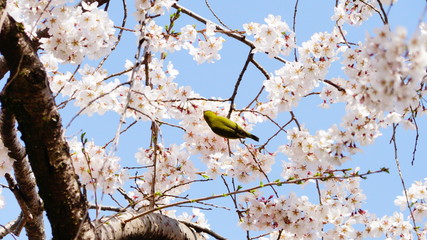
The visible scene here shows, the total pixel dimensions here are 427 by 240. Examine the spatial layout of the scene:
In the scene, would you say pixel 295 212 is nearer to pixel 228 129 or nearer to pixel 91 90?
pixel 228 129

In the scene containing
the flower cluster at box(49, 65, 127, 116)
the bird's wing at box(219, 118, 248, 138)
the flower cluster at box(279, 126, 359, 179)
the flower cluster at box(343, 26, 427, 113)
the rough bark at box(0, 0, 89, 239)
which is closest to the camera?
the flower cluster at box(343, 26, 427, 113)

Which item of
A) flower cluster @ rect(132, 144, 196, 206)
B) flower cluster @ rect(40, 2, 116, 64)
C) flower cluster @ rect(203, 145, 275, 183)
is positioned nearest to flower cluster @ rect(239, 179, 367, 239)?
flower cluster @ rect(203, 145, 275, 183)

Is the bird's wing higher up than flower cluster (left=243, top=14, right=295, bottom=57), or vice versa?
flower cluster (left=243, top=14, right=295, bottom=57)

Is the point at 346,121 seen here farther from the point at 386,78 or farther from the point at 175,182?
the point at 175,182

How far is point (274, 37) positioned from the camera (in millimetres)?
3166

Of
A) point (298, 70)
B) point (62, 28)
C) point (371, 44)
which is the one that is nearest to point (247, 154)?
point (298, 70)

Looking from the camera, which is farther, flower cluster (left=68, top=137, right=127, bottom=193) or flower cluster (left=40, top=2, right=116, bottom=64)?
flower cluster (left=68, top=137, right=127, bottom=193)

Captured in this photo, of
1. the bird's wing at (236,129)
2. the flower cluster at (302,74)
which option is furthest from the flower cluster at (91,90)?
the flower cluster at (302,74)

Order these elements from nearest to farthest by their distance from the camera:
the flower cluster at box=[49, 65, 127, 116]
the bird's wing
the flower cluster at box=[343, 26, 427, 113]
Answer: the flower cluster at box=[343, 26, 427, 113] < the bird's wing < the flower cluster at box=[49, 65, 127, 116]

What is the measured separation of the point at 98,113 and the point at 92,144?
21cm

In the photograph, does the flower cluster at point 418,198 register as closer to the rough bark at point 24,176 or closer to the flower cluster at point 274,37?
the flower cluster at point 274,37

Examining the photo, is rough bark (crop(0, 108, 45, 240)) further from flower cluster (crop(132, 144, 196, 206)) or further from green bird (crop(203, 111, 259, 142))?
green bird (crop(203, 111, 259, 142))

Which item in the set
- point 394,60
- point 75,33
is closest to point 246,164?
point 75,33

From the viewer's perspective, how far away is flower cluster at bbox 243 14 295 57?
124 inches
